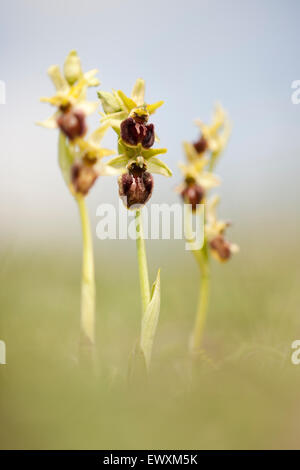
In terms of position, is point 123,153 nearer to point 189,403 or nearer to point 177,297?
point 189,403

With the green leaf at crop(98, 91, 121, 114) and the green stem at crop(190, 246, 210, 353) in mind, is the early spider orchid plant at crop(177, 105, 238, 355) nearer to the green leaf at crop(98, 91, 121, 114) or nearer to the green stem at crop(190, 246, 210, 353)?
the green stem at crop(190, 246, 210, 353)

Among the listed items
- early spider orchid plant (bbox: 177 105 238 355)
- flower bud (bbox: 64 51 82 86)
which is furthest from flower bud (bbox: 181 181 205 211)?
flower bud (bbox: 64 51 82 86)

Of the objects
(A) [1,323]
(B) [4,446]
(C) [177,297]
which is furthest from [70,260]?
(B) [4,446]

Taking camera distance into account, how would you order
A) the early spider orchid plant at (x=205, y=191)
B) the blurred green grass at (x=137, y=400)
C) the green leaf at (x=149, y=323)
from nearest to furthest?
1. the blurred green grass at (x=137, y=400)
2. the green leaf at (x=149, y=323)
3. the early spider orchid plant at (x=205, y=191)

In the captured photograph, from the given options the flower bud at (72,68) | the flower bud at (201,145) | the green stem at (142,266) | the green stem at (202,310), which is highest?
the flower bud at (72,68)

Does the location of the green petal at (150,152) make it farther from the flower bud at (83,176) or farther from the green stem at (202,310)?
the green stem at (202,310)

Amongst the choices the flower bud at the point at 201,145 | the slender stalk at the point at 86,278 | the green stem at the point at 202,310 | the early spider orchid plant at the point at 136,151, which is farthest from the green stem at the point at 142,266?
the flower bud at the point at 201,145
